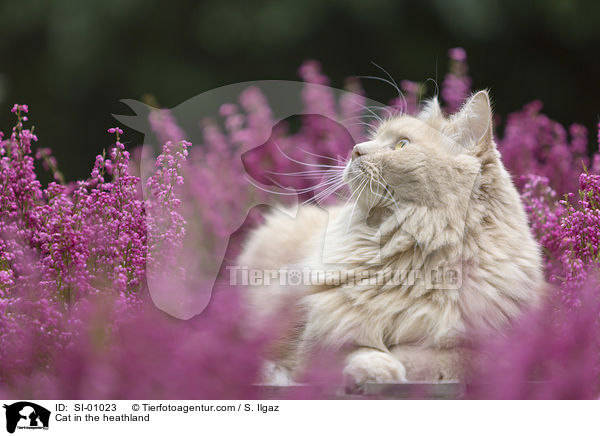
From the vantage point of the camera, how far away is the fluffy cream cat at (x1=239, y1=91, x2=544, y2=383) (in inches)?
54.7

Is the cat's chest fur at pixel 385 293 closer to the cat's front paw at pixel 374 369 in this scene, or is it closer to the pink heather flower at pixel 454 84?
the cat's front paw at pixel 374 369

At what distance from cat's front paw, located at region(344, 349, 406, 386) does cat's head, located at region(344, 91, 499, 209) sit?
1.16ft

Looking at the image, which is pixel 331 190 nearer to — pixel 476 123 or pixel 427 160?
pixel 427 160

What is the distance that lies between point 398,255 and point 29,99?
287 centimetres

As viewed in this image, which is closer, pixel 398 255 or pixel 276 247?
pixel 398 255

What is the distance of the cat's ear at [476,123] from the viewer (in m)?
1.50

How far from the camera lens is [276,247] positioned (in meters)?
1.95

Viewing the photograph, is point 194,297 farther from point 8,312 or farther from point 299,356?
point 8,312

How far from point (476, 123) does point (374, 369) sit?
615mm

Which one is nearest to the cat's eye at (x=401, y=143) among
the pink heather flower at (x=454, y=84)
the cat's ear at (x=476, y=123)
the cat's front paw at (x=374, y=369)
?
the cat's ear at (x=476, y=123)

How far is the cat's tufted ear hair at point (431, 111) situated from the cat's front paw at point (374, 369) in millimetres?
618
